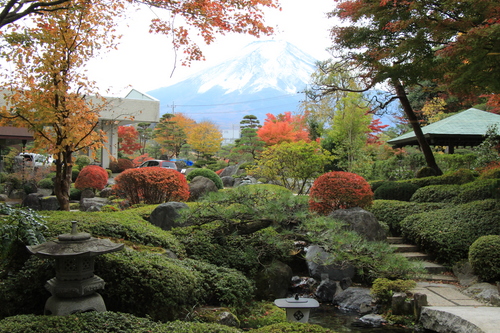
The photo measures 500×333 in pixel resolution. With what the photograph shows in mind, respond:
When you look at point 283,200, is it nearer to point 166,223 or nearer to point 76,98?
point 166,223

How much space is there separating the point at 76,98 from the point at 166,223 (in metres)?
2.60

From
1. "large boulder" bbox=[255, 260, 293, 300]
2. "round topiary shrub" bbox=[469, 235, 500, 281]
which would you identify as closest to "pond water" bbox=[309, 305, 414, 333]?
"large boulder" bbox=[255, 260, 293, 300]

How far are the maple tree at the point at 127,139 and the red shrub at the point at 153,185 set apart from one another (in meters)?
22.0

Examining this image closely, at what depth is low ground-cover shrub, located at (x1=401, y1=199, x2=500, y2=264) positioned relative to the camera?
732cm

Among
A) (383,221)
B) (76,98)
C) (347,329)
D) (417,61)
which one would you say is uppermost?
(417,61)

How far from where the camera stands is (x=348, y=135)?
1933 cm

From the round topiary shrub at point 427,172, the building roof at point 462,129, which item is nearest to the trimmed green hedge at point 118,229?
the round topiary shrub at point 427,172

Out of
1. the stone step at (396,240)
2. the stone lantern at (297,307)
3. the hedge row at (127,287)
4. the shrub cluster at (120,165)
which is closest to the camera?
the stone lantern at (297,307)

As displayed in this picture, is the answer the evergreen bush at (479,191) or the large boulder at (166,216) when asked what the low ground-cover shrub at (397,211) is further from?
the large boulder at (166,216)

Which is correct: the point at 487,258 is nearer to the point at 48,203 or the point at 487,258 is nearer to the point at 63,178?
the point at 63,178

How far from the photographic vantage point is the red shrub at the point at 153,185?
10227 mm

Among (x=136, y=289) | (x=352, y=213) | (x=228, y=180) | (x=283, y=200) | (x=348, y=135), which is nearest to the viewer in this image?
(x=136, y=289)

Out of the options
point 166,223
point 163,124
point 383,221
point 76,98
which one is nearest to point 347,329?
point 166,223

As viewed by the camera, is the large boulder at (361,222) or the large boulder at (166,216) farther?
the large boulder at (361,222)
